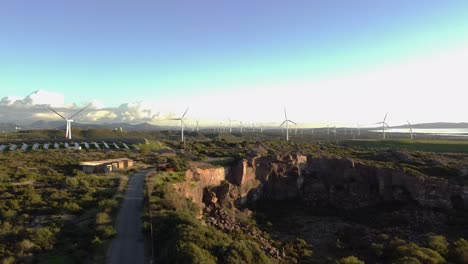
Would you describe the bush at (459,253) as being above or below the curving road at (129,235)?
below

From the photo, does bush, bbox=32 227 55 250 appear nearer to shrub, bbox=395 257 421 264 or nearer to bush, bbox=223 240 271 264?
bush, bbox=223 240 271 264

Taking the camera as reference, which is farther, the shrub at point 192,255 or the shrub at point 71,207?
the shrub at point 71,207

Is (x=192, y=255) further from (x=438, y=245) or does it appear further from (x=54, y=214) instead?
(x=438, y=245)

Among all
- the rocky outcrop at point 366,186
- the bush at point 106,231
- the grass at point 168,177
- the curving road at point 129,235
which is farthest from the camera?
the rocky outcrop at point 366,186

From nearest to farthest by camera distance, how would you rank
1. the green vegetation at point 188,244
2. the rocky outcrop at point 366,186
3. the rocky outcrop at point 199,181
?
the green vegetation at point 188,244
the rocky outcrop at point 199,181
the rocky outcrop at point 366,186

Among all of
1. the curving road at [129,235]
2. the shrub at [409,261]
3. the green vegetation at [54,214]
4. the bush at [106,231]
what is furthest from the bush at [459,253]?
the green vegetation at [54,214]

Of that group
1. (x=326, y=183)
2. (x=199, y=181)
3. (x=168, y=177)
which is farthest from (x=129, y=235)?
(x=326, y=183)

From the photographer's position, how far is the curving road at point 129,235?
70.0ft

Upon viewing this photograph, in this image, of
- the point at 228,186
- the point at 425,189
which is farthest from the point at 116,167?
the point at 425,189

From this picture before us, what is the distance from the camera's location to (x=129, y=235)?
24.8 meters

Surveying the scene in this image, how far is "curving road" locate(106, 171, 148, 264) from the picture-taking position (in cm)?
2134

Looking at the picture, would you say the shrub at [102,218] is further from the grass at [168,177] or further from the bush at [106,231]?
the grass at [168,177]

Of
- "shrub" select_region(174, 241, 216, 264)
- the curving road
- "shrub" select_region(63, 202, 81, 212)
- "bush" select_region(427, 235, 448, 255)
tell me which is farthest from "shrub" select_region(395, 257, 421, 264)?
"shrub" select_region(63, 202, 81, 212)

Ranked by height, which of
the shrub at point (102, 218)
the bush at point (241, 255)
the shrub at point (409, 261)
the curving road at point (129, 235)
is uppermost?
the shrub at point (102, 218)
